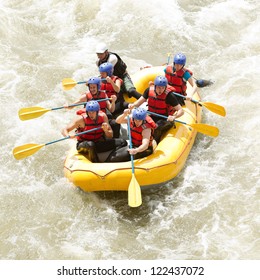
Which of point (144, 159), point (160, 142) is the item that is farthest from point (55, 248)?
point (160, 142)

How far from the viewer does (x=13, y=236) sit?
579cm

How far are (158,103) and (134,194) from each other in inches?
57.1

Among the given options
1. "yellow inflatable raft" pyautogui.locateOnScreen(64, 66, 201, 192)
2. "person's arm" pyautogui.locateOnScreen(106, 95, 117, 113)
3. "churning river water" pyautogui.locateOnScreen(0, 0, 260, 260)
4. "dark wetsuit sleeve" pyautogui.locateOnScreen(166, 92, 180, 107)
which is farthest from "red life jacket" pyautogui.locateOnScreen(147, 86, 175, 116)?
"churning river water" pyautogui.locateOnScreen(0, 0, 260, 260)

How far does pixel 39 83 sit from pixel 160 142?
10.7 feet

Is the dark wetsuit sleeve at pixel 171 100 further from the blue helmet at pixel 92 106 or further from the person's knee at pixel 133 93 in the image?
the blue helmet at pixel 92 106

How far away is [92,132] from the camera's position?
243 inches

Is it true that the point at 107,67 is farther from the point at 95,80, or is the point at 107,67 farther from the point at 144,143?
the point at 144,143

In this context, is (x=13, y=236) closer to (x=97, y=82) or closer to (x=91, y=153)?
(x=91, y=153)

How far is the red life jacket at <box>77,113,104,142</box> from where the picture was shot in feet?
20.1

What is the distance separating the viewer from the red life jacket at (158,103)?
6.47m

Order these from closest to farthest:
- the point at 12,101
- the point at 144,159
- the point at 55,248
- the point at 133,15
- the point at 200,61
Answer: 1. the point at 55,248
2. the point at 144,159
3. the point at 12,101
4. the point at 200,61
5. the point at 133,15

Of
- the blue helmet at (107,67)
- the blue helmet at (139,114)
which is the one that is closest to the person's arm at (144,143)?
the blue helmet at (139,114)

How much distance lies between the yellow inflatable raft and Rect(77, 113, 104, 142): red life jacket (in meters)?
0.23

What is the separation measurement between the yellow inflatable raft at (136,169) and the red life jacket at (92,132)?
0.23 m
